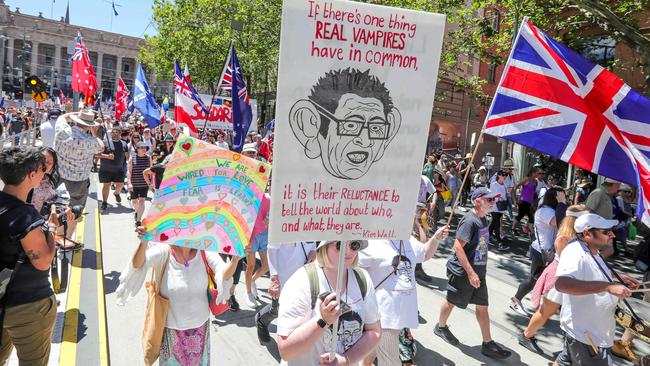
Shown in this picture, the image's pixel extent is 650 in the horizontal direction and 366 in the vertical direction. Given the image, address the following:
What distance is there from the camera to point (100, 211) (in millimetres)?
10367

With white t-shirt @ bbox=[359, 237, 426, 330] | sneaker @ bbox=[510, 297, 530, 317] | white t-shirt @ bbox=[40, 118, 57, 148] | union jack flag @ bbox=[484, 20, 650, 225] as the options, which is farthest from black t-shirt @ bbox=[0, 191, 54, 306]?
white t-shirt @ bbox=[40, 118, 57, 148]

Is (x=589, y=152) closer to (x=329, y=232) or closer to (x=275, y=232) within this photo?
(x=329, y=232)

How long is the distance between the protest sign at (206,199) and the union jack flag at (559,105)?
6.78ft

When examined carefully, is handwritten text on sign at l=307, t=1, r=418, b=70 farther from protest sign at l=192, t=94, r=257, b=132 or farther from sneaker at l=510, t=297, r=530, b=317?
protest sign at l=192, t=94, r=257, b=132

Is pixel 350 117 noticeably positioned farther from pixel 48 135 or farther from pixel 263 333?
pixel 48 135

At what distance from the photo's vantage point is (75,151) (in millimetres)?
6891

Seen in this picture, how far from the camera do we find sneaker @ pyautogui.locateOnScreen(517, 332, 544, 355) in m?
5.27

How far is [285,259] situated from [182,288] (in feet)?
3.96

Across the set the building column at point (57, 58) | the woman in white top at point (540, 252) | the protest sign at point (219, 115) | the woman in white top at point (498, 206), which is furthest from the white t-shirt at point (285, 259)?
the building column at point (57, 58)

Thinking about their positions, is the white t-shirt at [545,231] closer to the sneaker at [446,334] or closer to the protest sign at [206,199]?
the sneaker at [446,334]

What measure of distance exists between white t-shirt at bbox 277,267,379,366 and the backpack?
0.06ft

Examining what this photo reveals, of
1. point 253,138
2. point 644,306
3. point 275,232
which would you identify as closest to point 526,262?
point 644,306

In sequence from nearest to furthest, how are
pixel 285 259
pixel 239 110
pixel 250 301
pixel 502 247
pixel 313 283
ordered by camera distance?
pixel 313 283 → pixel 285 259 → pixel 250 301 → pixel 239 110 → pixel 502 247

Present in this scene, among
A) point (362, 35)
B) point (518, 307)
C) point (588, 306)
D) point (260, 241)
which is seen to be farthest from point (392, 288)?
point (518, 307)
